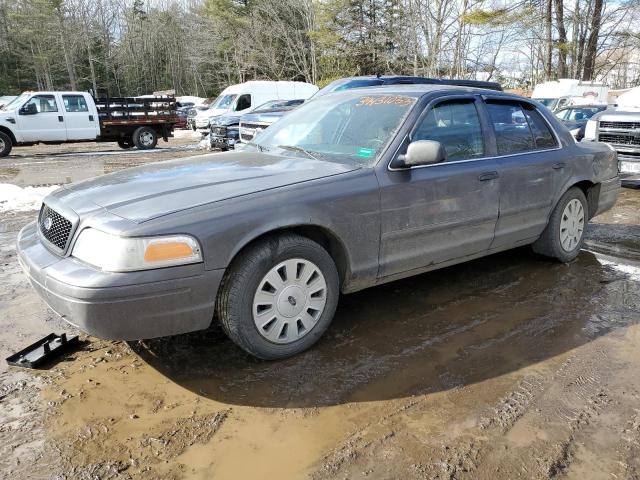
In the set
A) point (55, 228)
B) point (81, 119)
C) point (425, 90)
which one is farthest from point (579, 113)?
point (81, 119)

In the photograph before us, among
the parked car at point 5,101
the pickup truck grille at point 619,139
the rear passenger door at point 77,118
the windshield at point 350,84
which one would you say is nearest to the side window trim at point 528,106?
the pickup truck grille at point 619,139

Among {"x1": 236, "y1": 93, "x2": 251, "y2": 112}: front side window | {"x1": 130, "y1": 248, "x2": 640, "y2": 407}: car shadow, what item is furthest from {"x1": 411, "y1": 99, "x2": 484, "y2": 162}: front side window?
{"x1": 236, "y1": 93, "x2": 251, "y2": 112}: front side window

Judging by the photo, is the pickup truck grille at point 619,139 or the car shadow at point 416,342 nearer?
the car shadow at point 416,342

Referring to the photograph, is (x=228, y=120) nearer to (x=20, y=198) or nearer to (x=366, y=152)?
(x=20, y=198)

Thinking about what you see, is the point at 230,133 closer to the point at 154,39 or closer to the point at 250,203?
the point at 250,203

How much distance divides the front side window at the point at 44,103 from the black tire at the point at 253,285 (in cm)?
1574

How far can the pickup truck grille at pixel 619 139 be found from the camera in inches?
338

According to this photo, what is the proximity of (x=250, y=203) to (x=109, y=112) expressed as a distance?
1618 centimetres

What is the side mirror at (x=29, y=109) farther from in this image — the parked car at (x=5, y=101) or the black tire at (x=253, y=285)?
the black tire at (x=253, y=285)

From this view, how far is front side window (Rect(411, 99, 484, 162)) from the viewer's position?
11.9 ft

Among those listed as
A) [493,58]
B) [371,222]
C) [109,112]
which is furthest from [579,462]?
[493,58]

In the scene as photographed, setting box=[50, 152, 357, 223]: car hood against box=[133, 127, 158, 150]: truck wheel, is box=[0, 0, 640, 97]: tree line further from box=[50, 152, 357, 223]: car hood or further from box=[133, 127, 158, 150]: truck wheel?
box=[50, 152, 357, 223]: car hood

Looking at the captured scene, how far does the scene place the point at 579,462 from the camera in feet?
7.40

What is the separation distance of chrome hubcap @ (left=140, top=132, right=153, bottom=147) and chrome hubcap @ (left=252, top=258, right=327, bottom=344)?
16.5 m
